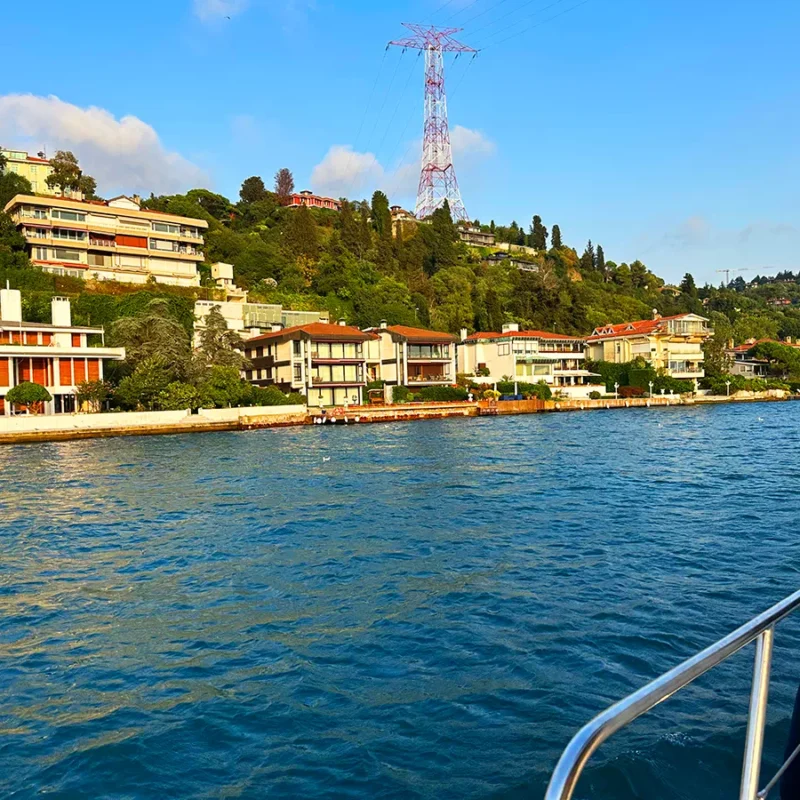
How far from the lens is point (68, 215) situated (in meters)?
60.9

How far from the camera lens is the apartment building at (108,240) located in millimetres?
59719

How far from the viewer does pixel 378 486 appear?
2170 cm

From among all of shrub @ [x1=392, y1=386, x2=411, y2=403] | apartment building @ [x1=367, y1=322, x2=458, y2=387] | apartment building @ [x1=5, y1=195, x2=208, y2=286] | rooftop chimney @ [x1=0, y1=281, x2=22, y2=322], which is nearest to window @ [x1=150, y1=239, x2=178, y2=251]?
apartment building @ [x1=5, y1=195, x2=208, y2=286]

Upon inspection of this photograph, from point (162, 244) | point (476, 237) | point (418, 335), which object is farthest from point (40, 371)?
point (476, 237)

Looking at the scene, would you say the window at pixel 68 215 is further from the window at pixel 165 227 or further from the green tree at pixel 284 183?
the green tree at pixel 284 183

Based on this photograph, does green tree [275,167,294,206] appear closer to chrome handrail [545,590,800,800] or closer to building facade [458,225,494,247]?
building facade [458,225,494,247]

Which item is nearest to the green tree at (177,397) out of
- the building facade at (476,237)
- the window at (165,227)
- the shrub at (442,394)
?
the shrub at (442,394)

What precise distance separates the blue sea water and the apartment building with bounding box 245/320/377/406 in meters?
37.3

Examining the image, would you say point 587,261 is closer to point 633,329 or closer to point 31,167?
point 633,329

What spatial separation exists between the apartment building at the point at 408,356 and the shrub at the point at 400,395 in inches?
98.9

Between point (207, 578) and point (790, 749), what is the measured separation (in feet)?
34.6

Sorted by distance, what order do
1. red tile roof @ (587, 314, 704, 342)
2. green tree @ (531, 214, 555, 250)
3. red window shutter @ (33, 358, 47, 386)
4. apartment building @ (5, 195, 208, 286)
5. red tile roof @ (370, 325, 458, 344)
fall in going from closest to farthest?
1. red window shutter @ (33, 358, 47, 386)
2. apartment building @ (5, 195, 208, 286)
3. red tile roof @ (370, 325, 458, 344)
4. red tile roof @ (587, 314, 704, 342)
5. green tree @ (531, 214, 555, 250)

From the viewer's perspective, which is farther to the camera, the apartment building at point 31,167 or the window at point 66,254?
the apartment building at point 31,167

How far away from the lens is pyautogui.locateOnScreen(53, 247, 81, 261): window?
198 feet
